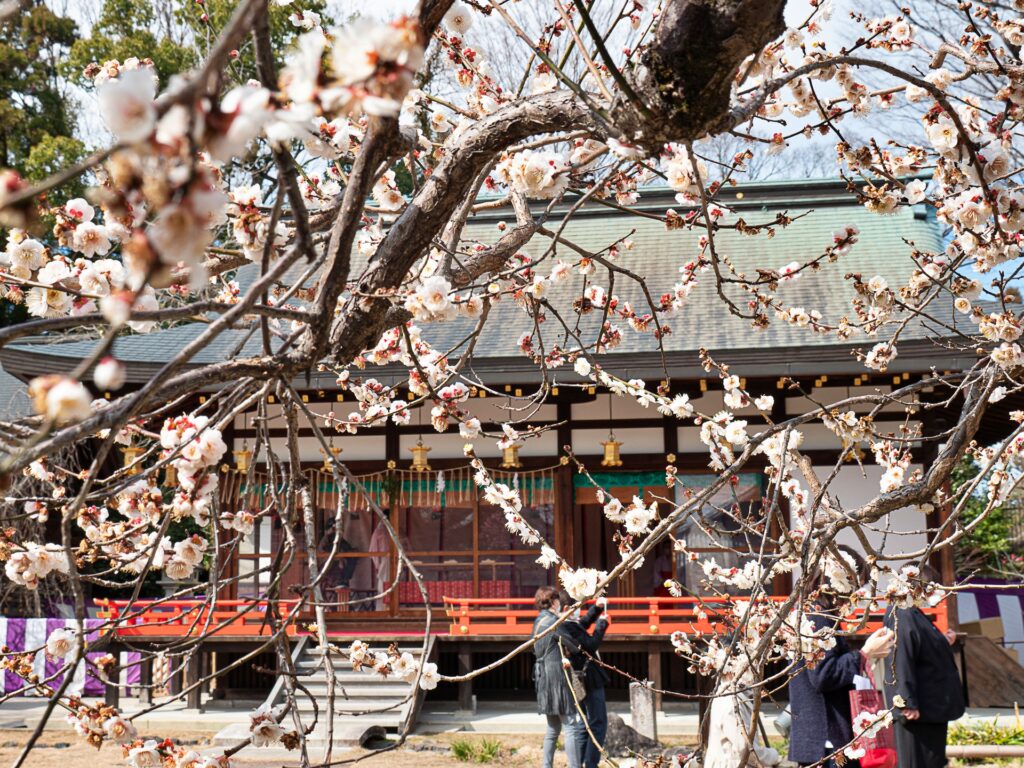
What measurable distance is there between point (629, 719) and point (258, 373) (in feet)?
25.4

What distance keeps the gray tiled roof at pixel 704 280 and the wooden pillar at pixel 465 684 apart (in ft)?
8.81

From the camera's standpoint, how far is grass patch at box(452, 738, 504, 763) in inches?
296

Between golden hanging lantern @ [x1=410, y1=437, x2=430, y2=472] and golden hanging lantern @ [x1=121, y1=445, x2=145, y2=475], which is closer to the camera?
golden hanging lantern @ [x1=121, y1=445, x2=145, y2=475]

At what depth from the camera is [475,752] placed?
24.9ft

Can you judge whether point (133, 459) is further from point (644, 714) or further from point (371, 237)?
point (644, 714)

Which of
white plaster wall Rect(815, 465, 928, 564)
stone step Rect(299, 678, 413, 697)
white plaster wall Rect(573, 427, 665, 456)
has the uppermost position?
white plaster wall Rect(573, 427, 665, 456)

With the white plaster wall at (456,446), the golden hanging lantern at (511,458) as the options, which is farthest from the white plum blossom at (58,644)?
the white plaster wall at (456,446)

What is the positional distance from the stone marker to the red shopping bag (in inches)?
102

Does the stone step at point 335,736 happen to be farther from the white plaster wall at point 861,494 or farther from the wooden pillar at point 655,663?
the white plaster wall at point 861,494

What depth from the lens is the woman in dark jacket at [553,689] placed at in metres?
5.73

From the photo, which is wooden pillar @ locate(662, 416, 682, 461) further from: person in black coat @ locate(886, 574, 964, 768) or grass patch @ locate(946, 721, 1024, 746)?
person in black coat @ locate(886, 574, 964, 768)

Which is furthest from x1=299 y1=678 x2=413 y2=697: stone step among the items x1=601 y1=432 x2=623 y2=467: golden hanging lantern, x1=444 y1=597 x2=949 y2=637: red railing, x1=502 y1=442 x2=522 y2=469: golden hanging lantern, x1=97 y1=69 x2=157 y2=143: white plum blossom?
x1=97 y1=69 x2=157 y2=143: white plum blossom

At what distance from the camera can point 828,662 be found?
4.94 meters

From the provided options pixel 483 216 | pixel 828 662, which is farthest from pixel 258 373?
pixel 483 216
